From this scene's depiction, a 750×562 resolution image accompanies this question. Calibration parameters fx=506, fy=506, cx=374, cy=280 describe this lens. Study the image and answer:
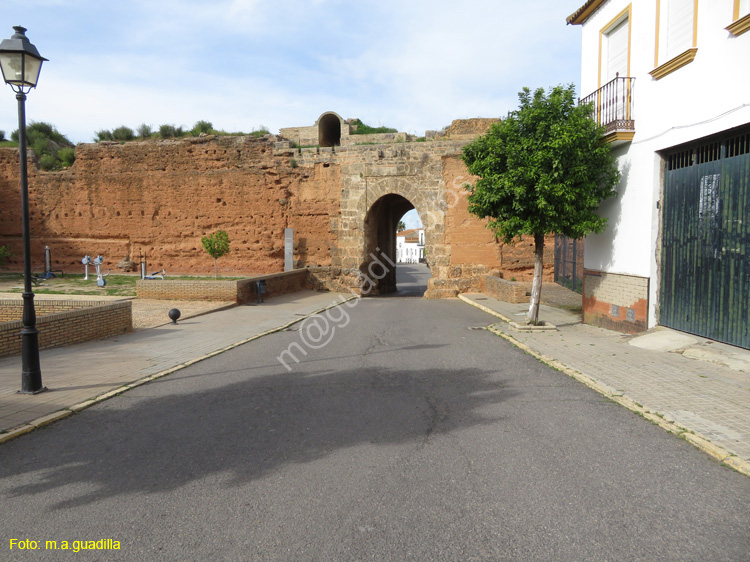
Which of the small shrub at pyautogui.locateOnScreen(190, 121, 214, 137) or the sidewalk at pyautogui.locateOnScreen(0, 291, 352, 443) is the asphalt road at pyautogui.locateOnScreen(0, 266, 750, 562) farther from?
the small shrub at pyautogui.locateOnScreen(190, 121, 214, 137)

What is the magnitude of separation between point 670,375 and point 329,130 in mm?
23533

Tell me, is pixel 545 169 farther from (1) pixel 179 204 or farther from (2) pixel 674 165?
(1) pixel 179 204

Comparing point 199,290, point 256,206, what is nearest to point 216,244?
point 199,290

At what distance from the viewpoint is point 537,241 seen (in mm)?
10633

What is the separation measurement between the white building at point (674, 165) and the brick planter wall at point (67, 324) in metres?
9.71

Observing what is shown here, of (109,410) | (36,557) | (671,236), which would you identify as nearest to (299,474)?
(36,557)

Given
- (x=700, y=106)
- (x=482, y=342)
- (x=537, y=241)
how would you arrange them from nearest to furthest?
1. (x=700, y=106)
2. (x=482, y=342)
3. (x=537, y=241)

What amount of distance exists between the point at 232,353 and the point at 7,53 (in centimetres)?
495

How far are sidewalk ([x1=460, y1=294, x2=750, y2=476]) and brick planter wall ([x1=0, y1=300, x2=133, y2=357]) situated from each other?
24.8 ft

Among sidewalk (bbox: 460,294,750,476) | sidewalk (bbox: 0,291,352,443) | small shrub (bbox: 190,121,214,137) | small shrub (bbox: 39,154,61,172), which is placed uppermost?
small shrub (bbox: 190,121,214,137)

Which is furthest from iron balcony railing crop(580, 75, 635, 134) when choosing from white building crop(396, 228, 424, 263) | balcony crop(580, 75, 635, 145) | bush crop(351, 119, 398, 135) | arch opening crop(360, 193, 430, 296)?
white building crop(396, 228, 424, 263)

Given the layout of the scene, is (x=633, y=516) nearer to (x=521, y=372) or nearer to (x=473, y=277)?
(x=521, y=372)

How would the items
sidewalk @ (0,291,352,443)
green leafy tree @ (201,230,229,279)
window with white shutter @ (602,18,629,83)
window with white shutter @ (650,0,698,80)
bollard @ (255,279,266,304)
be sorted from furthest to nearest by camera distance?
green leafy tree @ (201,230,229,279), bollard @ (255,279,266,304), window with white shutter @ (602,18,629,83), window with white shutter @ (650,0,698,80), sidewalk @ (0,291,352,443)

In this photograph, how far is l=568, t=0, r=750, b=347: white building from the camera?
6.91 m
